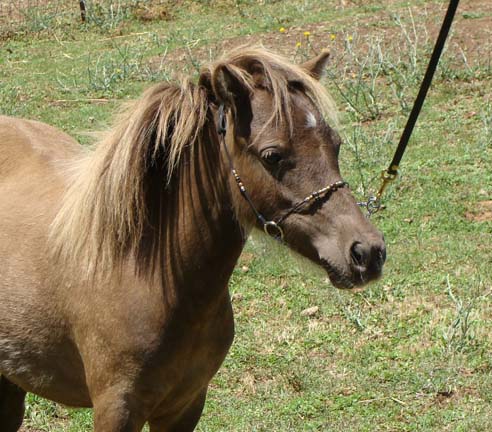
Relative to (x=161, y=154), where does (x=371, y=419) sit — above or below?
below

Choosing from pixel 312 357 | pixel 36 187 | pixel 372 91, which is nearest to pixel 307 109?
pixel 36 187

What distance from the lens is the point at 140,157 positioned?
299cm

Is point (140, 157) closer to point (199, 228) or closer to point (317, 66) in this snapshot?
point (199, 228)

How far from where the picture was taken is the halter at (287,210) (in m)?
2.77

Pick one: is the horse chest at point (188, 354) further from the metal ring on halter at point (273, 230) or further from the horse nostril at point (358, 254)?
the horse nostril at point (358, 254)

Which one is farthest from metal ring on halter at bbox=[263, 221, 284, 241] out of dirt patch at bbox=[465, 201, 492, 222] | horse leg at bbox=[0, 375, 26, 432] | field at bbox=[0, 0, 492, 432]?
dirt patch at bbox=[465, 201, 492, 222]

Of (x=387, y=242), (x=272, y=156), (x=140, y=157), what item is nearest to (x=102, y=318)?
(x=140, y=157)

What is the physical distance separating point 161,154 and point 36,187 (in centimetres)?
78

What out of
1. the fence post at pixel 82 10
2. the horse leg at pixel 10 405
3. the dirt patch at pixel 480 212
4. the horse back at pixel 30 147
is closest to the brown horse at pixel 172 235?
the horse back at pixel 30 147

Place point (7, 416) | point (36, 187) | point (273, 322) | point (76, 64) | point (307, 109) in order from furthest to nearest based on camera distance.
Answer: point (76, 64) < point (273, 322) < point (7, 416) < point (36, 187) < point (307, 109)

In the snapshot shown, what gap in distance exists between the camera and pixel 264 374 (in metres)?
4.70

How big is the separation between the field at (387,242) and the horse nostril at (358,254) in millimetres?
294

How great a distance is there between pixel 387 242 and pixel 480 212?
29.1 inches

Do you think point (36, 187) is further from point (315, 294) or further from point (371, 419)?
point (315, 294)
